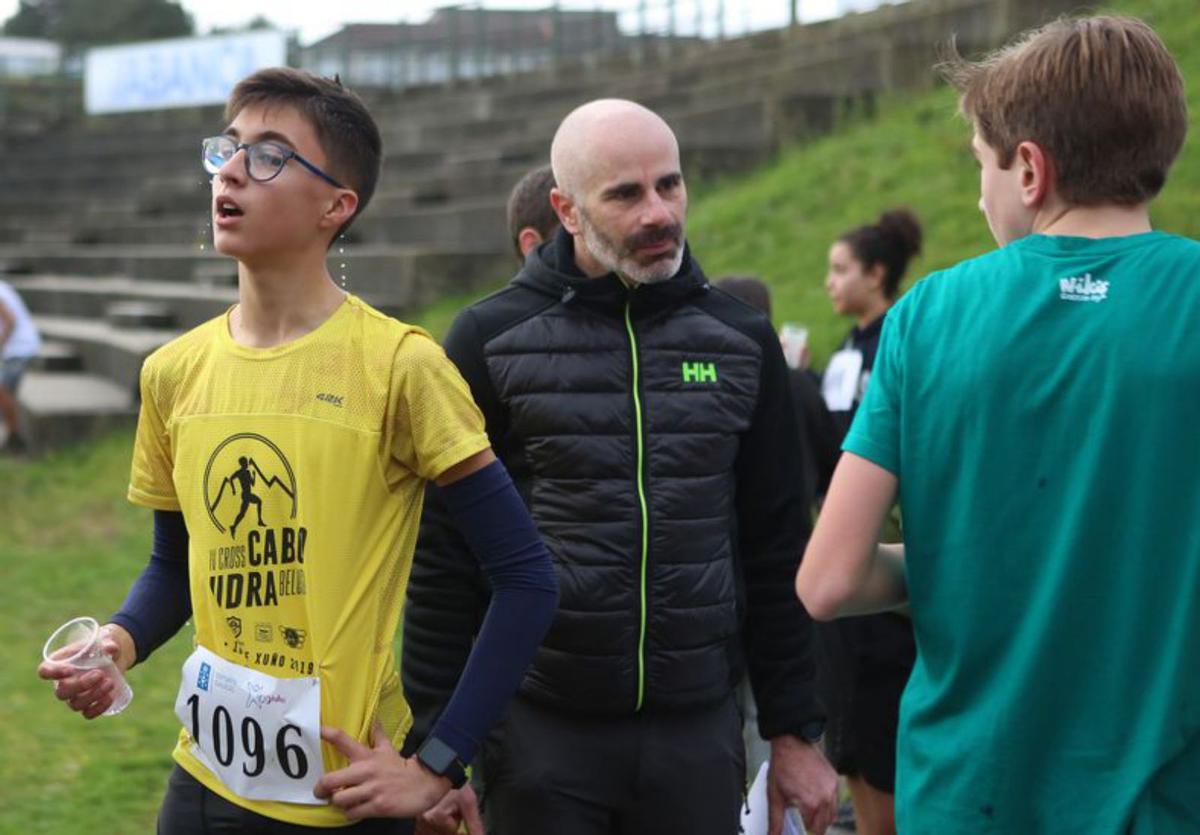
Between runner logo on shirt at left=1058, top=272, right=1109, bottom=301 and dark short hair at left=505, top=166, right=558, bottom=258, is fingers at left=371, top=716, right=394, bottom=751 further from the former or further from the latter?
dark short hair at left=505, top=166, right=558, bottom=258

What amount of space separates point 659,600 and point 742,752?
1.34ft

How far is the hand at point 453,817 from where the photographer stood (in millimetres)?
3023

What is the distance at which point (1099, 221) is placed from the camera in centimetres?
226

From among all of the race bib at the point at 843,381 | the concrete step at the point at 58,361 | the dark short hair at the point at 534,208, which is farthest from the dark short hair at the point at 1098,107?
the concrete step at the point at 58,361

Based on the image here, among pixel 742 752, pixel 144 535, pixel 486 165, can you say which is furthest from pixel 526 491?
pixel 486 165

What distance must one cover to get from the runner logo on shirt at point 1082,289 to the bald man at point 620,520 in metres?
1.11

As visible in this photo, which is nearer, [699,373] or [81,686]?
[81,686]

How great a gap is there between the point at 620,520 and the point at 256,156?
3.25ft

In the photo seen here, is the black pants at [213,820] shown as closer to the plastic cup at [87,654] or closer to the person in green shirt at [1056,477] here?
the plastic cup at [87,654]

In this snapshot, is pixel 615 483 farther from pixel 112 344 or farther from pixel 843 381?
pixel 112 344

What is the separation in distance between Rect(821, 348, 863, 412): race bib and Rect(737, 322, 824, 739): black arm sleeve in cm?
230

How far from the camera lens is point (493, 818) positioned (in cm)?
326

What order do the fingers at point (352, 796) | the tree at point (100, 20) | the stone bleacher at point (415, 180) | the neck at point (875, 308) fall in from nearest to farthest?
1. the fingers at point (352, 796)
2. the neck at point (875, 308)
3. the stone bleacher at point (415, 180)
4. the tree at point (100, 20)

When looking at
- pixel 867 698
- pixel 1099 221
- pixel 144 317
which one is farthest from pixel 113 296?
pixel 1099 221
